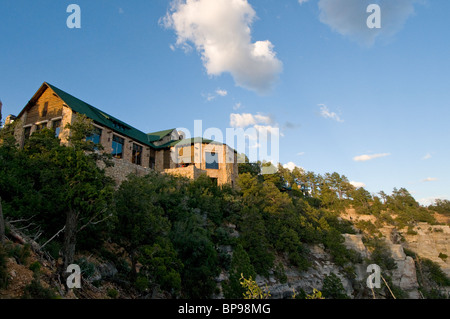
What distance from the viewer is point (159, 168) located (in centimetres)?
3962

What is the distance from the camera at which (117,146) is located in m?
34.0

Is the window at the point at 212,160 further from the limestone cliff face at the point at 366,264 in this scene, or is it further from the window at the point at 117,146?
the limestone cliff face at the point at 366,264

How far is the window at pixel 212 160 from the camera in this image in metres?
38.7

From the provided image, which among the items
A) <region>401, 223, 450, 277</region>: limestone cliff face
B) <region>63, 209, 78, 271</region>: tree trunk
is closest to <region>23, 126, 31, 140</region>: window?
<region>63, 209, 78, 271</region>: tree trunk

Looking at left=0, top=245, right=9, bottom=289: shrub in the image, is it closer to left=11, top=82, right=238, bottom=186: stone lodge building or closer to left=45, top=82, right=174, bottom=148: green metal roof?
left=11, top=82, right=238, bottom=186: stone lodge building

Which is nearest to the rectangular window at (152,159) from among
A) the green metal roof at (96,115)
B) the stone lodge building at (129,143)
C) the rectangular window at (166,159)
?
the stone lodge building at (129,143)

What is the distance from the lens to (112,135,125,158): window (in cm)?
3359

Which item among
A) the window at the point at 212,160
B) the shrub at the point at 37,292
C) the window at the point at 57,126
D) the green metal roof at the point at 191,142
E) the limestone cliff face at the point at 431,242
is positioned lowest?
the limestone cliff face at the point at 431,242

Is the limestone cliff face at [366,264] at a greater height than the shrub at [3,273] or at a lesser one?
lesser

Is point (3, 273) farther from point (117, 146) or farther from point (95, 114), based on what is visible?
point (95, 114)

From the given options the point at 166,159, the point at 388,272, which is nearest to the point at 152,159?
the point at 166,159

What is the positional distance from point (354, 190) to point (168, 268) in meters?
60.1
